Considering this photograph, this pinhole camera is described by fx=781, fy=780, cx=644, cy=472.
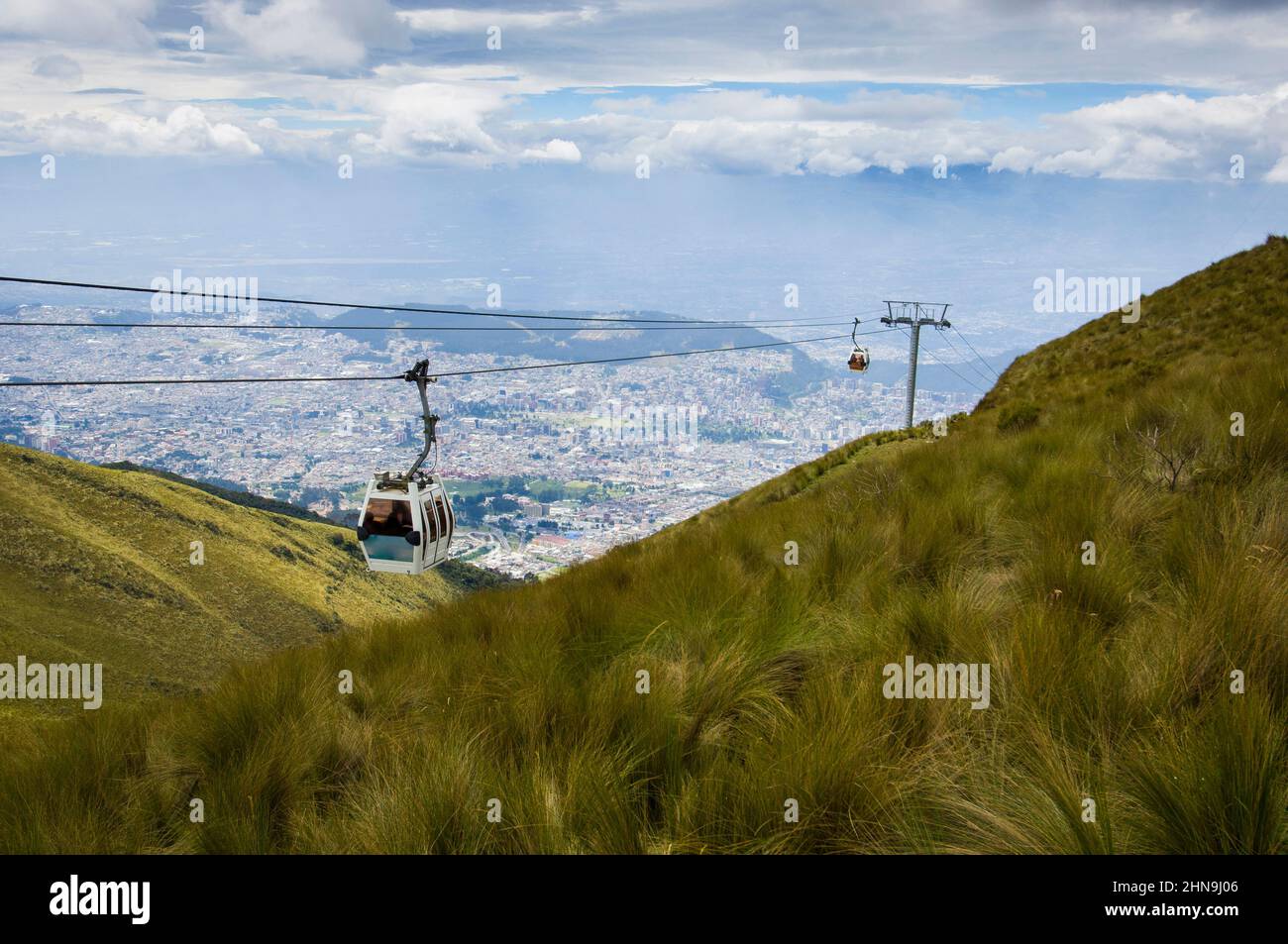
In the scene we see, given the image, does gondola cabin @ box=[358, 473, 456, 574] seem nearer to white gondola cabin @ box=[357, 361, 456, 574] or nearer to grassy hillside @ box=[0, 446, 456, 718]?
white gondola cabin @ box=[357, 361, 456, 574]

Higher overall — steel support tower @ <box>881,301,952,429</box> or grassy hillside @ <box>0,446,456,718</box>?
steel support tower @ <box>881,301,952,429</box>

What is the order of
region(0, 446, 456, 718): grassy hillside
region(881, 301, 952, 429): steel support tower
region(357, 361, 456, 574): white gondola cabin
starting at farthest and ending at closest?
region(0, 446, 456, 718): grassy hillside, region(881, 301, 952, 429): steel support tower, region(357, 361, 456, 574): white gondola cabin

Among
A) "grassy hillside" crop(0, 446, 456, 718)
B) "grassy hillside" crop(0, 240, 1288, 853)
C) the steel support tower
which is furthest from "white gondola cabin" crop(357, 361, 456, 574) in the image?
the steel support tower

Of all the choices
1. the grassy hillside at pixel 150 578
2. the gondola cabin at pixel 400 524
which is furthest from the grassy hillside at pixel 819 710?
the grassy hillside at pixel 150 578

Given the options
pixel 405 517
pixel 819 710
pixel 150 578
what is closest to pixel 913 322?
pixel 405 517

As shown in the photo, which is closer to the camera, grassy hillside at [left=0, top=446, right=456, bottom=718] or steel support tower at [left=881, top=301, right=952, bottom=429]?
steel support tower at [left=881, top=301, right=952, bottom=429]

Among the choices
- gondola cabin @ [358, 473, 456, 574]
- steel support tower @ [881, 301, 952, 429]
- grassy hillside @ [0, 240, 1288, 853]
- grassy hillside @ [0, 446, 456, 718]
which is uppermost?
steel support tower @ [881, 301, 952, 429]

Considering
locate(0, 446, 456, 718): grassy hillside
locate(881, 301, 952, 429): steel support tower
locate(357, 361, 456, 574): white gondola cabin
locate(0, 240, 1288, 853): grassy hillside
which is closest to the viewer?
locate(0, 240, 1288, 853): grassy hillside
